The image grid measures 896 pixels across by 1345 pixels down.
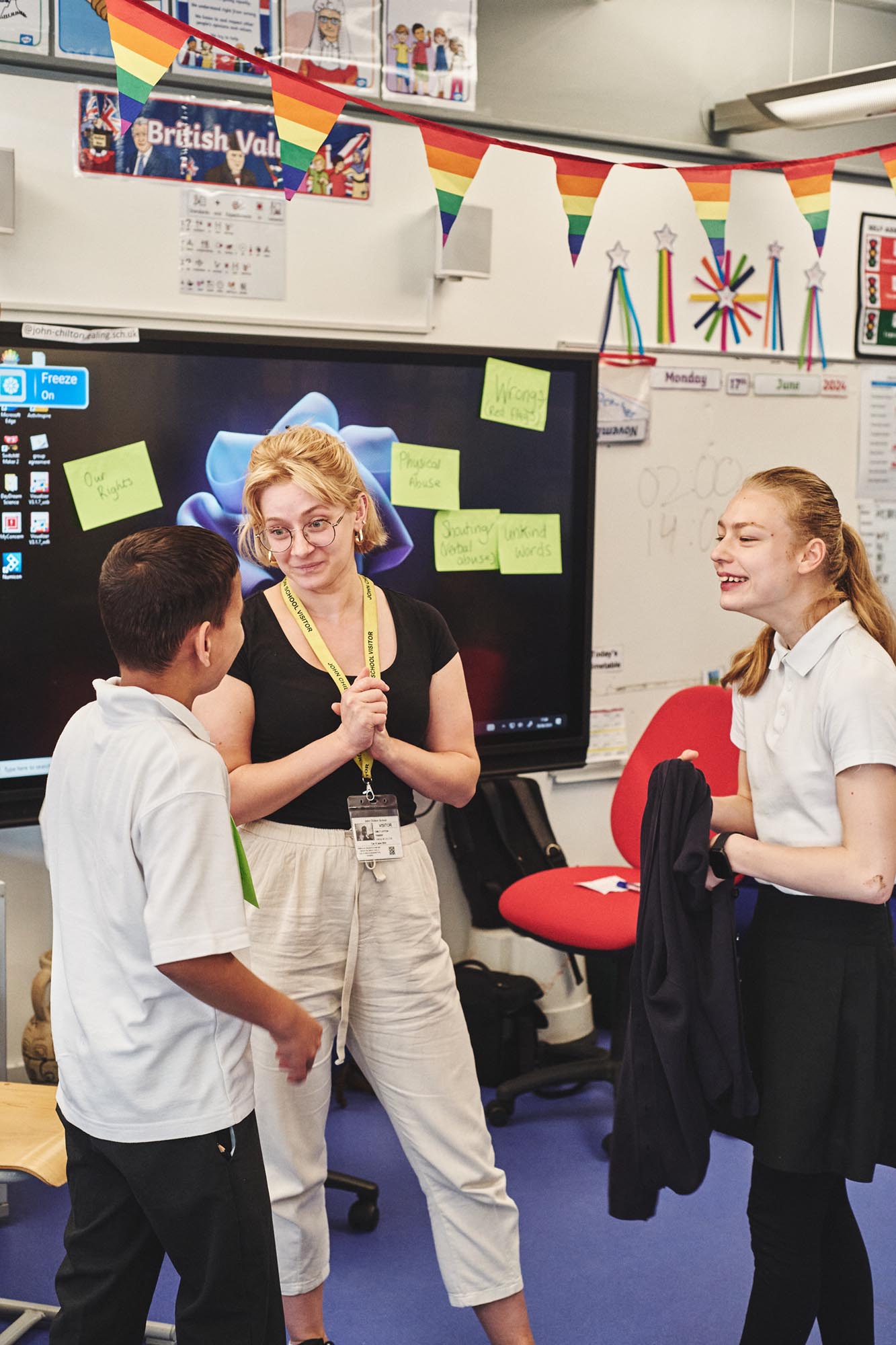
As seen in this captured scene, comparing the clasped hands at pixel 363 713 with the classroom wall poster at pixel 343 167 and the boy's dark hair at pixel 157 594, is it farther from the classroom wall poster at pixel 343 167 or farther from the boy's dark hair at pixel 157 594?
the classroom wall poster at pixel 343 167

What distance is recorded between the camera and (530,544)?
3.48 m

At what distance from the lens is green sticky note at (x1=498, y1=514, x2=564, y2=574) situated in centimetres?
344

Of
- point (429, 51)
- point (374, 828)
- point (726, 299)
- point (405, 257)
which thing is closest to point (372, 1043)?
point (374, 828)

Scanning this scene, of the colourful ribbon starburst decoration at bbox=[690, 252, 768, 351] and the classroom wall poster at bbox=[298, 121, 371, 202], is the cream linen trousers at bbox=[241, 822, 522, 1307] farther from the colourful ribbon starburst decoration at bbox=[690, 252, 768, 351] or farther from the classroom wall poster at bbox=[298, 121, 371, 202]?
the colourful ribbon starburst decoration at bbox=[690, 252, 768, 351]

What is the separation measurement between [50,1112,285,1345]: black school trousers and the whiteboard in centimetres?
248

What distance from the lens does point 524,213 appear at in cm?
357

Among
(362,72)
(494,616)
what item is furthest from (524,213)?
(494,616)

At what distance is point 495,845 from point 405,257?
63.1 inches

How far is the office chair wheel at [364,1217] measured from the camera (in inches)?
106

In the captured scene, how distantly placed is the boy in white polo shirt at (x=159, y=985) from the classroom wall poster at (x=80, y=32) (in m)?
1.87

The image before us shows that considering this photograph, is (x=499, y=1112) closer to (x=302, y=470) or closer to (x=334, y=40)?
(x=302, y=470)

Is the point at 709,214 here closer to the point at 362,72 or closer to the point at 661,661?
the point at 362,72

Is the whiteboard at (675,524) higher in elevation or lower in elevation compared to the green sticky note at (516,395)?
lower

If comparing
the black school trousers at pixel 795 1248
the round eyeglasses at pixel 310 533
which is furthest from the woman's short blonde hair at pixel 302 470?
the black school trousers at pixel 795 1248
